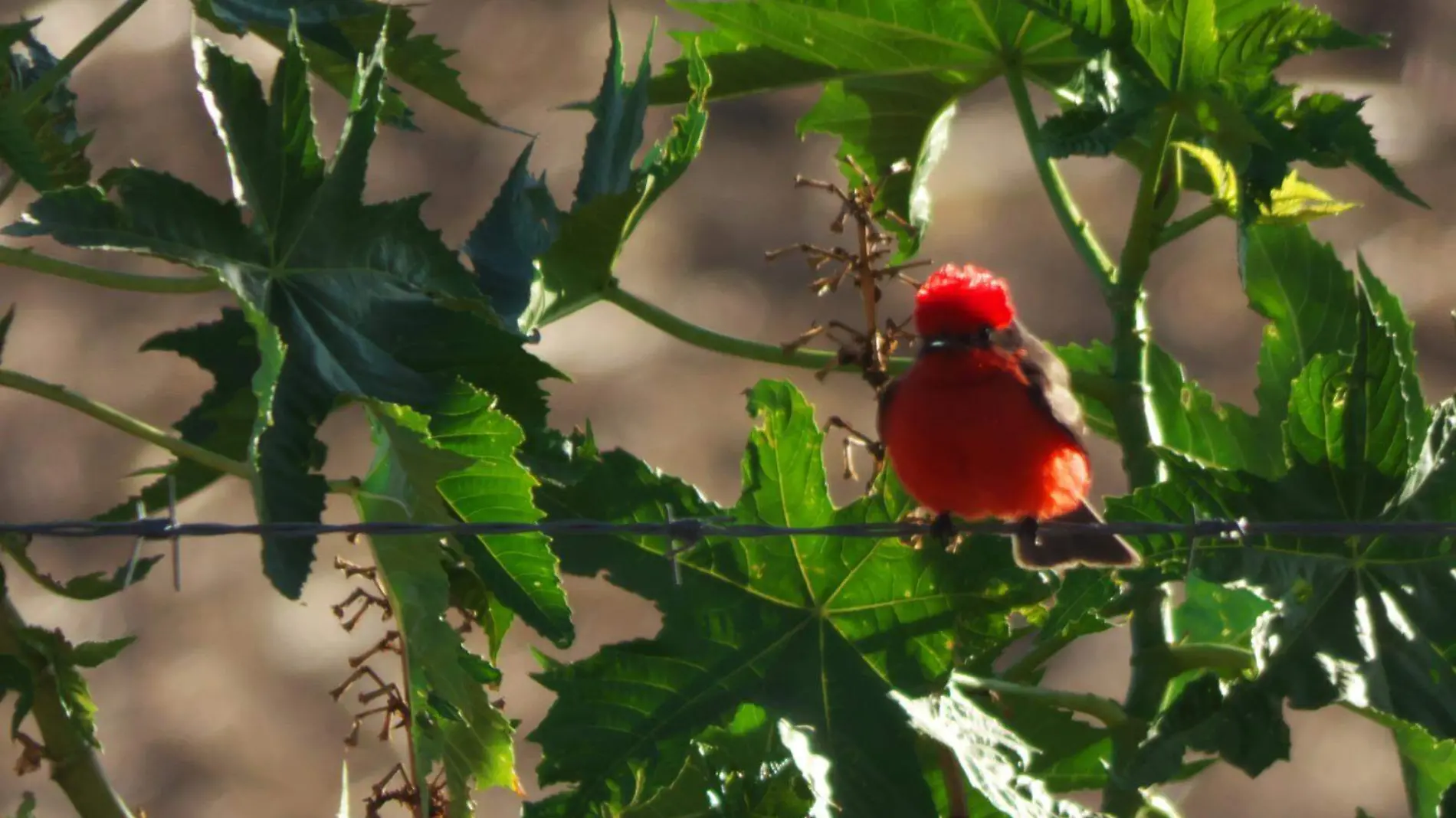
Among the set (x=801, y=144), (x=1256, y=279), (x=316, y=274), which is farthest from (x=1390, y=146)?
(x=316, y=274)

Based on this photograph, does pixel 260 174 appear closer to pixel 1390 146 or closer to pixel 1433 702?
pixel 1433 702

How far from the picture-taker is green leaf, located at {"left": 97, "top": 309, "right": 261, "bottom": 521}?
4.45ft

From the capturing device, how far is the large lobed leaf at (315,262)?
1170 millimetres

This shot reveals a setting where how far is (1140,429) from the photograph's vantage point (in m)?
1.35

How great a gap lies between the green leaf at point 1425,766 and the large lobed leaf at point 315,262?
738 mm

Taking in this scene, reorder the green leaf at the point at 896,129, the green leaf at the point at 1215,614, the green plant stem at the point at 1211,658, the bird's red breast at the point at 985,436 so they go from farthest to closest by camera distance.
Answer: the bird's red breast at the point at 985,436 < the green leaf at the point at 896,129 < the green leaf at the point at 1215,614 < the green plant stem at the point at 1211,658

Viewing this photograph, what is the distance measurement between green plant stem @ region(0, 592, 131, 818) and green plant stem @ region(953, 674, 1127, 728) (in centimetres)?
66

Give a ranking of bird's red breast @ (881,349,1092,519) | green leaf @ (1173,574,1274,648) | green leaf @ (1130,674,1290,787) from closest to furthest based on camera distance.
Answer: green leaf @ (1130,674,1290,787) → green leaf @ (1173,574,1274,648) → bird's red breast @ (881,349,1092,519)

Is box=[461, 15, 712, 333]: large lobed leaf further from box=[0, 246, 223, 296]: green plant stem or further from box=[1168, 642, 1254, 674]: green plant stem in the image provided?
box=[1168, 642, 1254, 674]: green plant stem

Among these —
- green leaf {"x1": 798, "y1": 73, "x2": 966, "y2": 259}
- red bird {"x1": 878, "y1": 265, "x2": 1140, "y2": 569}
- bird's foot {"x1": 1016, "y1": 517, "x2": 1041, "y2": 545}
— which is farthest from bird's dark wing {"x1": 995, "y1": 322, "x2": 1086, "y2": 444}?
→ green leaf {"x1": 798, "y1": 73, "x2": 966, "y2": 259}

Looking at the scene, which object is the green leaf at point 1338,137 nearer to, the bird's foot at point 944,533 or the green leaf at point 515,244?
the bird's foot at point 944,533

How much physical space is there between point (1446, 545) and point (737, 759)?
559 mm

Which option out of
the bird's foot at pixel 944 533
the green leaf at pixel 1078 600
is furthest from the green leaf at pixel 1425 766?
the bird's foot at pixel 944 533

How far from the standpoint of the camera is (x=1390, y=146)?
4777 millimetres
